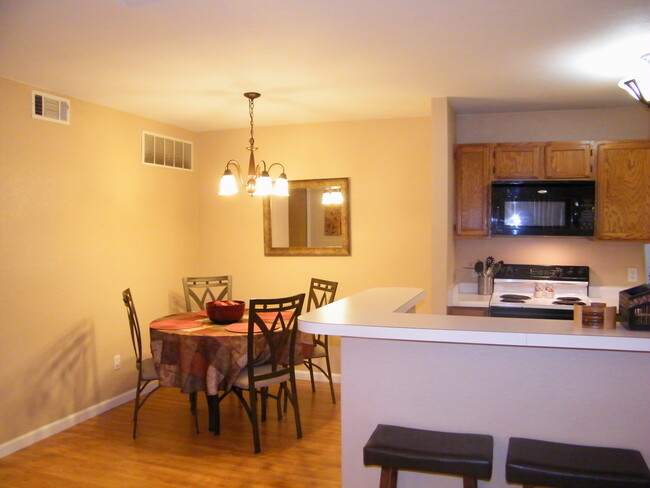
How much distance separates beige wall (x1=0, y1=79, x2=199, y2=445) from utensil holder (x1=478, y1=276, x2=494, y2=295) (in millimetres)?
2767

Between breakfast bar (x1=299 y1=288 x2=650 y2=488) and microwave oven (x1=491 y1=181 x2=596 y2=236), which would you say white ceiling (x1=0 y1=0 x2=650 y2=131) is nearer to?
microwave oven (x1=491 y1=181 x2=596 y2=236)

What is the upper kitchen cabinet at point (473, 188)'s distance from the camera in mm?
4418

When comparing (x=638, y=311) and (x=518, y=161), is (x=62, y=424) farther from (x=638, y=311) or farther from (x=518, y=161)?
(x=518, y=161)

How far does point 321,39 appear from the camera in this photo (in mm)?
2818

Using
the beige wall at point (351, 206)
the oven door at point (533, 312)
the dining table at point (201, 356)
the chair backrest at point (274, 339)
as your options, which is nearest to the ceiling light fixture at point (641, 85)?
the oven door at point (533, 312)

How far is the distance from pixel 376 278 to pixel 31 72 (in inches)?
121

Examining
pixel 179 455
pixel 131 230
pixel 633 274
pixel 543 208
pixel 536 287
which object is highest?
pixel 543 208

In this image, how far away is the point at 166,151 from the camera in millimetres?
4992

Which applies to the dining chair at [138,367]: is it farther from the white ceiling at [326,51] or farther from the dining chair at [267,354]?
the white ceiling at [326,51]

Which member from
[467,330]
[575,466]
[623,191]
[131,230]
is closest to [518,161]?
[623,191]

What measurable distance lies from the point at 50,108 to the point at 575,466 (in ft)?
12.3

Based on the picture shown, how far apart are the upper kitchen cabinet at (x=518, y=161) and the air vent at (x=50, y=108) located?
3.27 m

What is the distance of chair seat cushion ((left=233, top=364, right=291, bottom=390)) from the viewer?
350 centimetres

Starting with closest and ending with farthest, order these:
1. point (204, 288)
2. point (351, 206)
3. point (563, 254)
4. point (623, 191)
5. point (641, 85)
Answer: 1. point (641, 85)
2. point (623, 191)
3. point (563, 254)
4. point (351, 206)
5. point (204, 288)
